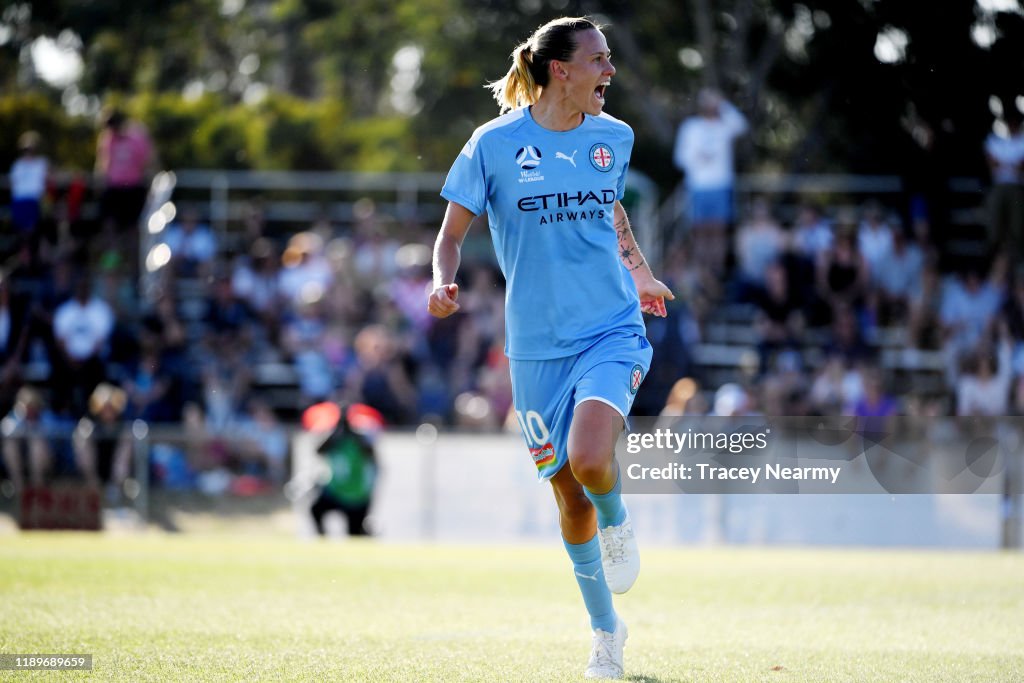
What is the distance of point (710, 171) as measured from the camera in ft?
60.9

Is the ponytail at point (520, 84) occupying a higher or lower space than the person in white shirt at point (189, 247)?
higher

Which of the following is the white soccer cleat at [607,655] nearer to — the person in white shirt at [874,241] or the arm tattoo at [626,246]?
the arm tattoo at [626,246]

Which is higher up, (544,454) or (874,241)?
(874,241)

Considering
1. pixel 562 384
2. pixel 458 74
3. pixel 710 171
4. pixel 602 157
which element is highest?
pixel 458 74

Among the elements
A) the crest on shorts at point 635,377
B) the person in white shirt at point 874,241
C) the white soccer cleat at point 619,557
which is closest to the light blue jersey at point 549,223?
the crest on shorts at point 635,377

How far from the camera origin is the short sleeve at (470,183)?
6223 mm

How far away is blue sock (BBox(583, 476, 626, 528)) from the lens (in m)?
6.14

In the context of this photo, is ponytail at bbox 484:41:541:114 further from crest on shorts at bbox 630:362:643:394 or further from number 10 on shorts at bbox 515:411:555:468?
number 10 on shorts at bbox 515:411:555:468

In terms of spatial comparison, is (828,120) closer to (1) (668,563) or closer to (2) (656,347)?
(2) (656,347)

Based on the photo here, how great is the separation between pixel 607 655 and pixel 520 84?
101 inches

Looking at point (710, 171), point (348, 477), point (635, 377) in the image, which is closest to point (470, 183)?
point (635, 377)

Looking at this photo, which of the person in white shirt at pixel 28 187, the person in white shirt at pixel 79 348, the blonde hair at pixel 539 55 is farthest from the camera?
the person in white shirt at pixel 28 187

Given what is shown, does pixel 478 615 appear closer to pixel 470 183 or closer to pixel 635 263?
pixel 635 263

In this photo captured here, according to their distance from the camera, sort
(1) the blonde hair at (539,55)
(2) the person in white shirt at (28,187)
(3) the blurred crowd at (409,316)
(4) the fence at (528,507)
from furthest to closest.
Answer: (2) the person in white shirt at (28,187), (3) the blurred crowd at (409,316), (4) the fence at (528,507), (1) the blonde hair at (539,55)
